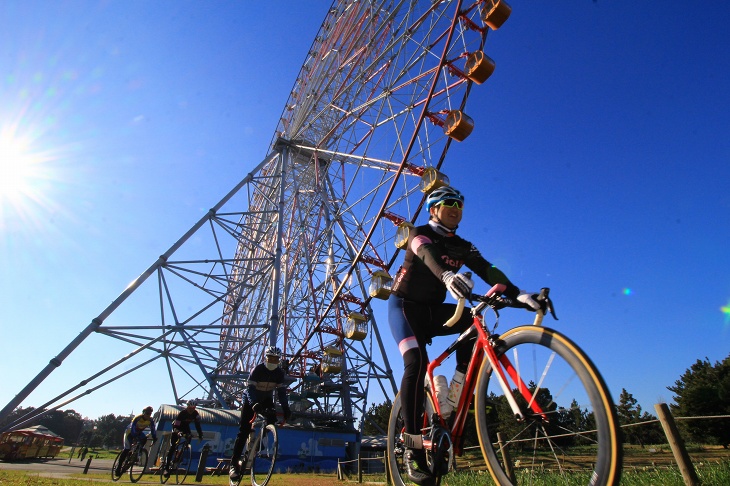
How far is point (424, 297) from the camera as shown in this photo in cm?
268

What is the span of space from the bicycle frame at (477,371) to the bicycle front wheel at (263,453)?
3230 mm

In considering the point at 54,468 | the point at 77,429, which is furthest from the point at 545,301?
the point at 77,429

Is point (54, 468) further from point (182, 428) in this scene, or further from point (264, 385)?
point (264, 385)

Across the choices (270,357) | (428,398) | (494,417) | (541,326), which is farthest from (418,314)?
(270,357)

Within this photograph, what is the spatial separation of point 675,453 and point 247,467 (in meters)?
4.46

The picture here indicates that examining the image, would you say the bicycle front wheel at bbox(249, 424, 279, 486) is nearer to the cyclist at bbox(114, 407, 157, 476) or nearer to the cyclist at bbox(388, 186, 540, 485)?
the cyclist at bbox(388, 186, 540, 485)

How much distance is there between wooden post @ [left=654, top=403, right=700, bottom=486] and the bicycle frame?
2073 mm

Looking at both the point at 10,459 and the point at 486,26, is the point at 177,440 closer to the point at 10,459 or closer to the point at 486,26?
the point at 486,26

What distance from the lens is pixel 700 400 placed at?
1431 inches

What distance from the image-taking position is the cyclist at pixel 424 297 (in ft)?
7.73

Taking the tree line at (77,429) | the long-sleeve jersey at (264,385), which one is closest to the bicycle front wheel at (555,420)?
the long-sleeve jersey at (264,385)

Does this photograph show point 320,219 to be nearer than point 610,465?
No

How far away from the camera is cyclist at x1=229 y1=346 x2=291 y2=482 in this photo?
5027 millimetres

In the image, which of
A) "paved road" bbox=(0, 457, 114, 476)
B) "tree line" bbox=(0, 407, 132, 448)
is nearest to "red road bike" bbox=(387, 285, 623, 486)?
"paved road" bbox=(0, 457, 114, 476)
